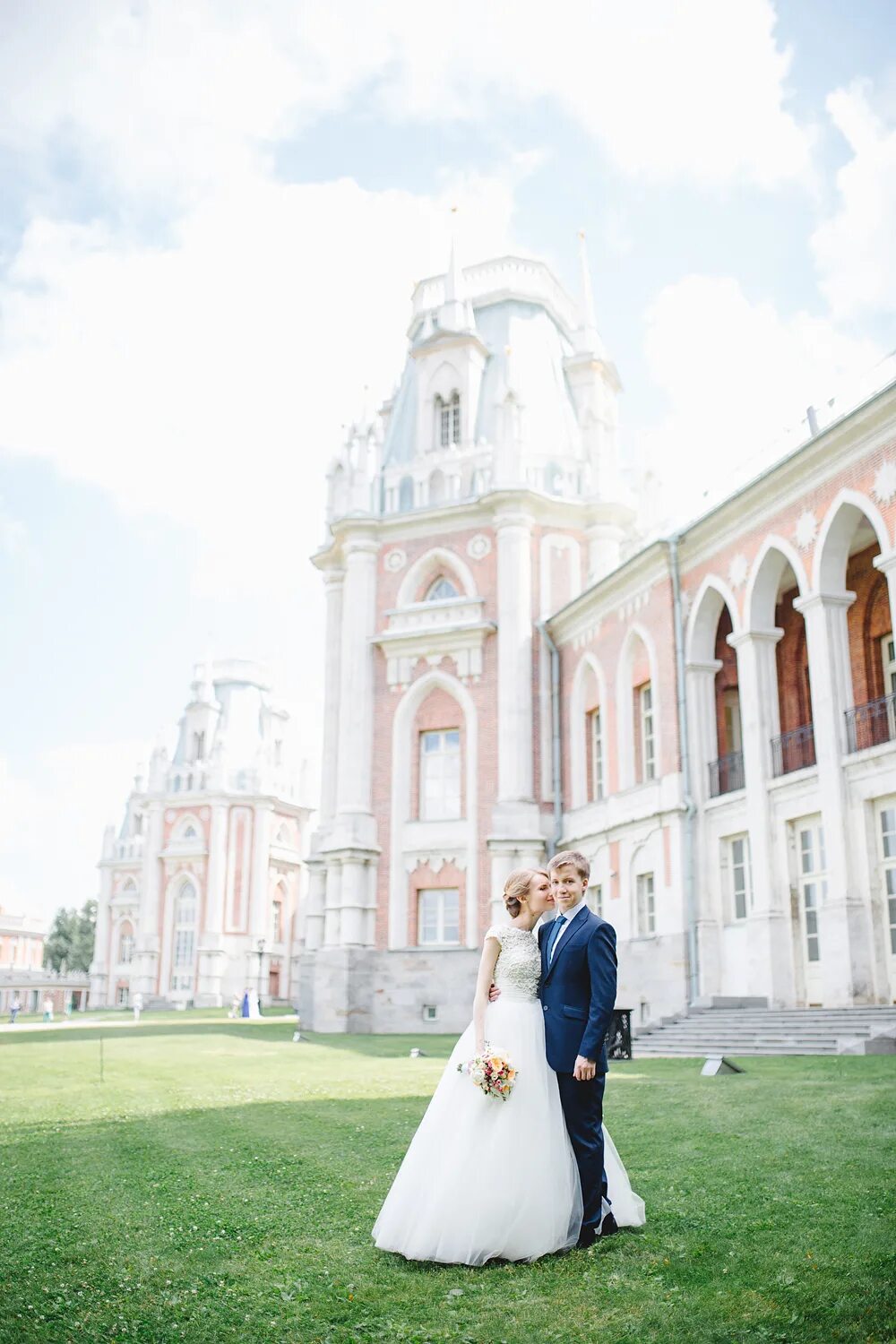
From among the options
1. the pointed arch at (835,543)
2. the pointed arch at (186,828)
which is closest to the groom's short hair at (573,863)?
the pointed arch at (835,543)

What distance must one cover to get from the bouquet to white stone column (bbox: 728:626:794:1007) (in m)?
16.4

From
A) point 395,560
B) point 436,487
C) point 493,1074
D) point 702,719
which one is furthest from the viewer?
point 436,487

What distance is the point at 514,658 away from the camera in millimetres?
30766

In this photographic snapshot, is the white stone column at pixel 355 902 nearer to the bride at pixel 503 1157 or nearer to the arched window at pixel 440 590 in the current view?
the arched window at pixel 440 590

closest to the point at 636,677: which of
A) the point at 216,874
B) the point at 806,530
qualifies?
the point at 806,530

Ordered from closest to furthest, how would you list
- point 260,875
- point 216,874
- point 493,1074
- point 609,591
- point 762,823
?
point 493,1074, point 762,823, point 609,591, point 216,874, point 260,875

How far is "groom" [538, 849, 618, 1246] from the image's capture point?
18.3 ft

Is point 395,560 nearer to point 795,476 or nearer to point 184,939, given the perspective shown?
point 795,476

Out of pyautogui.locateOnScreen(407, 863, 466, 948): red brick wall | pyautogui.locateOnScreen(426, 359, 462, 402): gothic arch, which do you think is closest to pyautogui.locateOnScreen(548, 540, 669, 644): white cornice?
pyautogui.locateOnScreen(407, 863, 466, 948): red brick wall

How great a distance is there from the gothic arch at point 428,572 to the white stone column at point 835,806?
13.3 m

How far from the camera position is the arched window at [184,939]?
6694cm

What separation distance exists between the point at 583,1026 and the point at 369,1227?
1592 mm

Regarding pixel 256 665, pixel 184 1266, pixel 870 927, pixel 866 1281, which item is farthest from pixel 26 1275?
pixel 256 665

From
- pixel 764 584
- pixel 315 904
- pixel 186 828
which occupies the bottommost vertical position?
pixel 315 904
